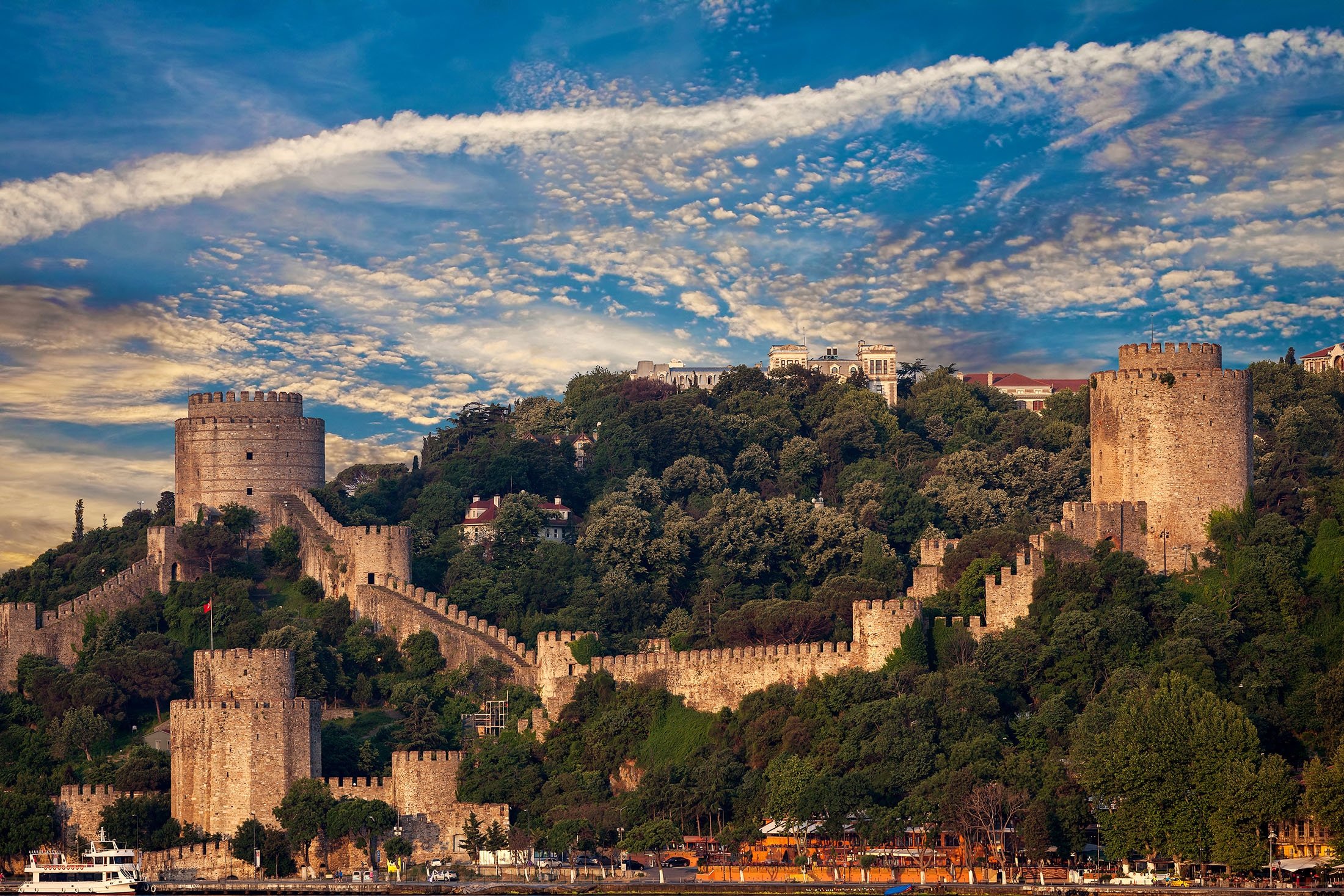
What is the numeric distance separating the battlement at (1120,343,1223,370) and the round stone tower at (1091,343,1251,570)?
0.06 feet

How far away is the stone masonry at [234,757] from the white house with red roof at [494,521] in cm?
1844

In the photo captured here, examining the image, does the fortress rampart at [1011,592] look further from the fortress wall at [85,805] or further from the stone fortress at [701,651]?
the fortress wall at [85,805]

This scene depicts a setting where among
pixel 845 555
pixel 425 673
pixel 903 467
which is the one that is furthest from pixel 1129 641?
pixel 903 467

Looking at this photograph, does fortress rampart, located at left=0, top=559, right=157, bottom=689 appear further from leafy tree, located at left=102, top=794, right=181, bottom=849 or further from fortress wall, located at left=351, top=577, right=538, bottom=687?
leafy tree, located at left=102, top=794, right=181, bottom=849

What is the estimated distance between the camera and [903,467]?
9206cm

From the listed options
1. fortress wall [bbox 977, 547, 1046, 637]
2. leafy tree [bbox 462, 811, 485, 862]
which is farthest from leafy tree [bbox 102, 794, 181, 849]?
fortress wall [bbox 977, 547, 1046, 637]

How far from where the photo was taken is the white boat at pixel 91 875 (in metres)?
61.5

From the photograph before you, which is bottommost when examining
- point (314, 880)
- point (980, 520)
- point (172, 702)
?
point (314, 880)

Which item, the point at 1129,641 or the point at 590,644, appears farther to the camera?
the point at 590,644

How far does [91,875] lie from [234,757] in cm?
491

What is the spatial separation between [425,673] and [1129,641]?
22.0m

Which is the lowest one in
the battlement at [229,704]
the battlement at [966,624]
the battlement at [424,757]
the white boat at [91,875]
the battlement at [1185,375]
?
the white boat at [91,875]

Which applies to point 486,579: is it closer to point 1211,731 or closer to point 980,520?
Result: point 980,520

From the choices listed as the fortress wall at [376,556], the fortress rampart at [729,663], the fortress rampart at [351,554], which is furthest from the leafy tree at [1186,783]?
the fortress rampart at [351,554]
